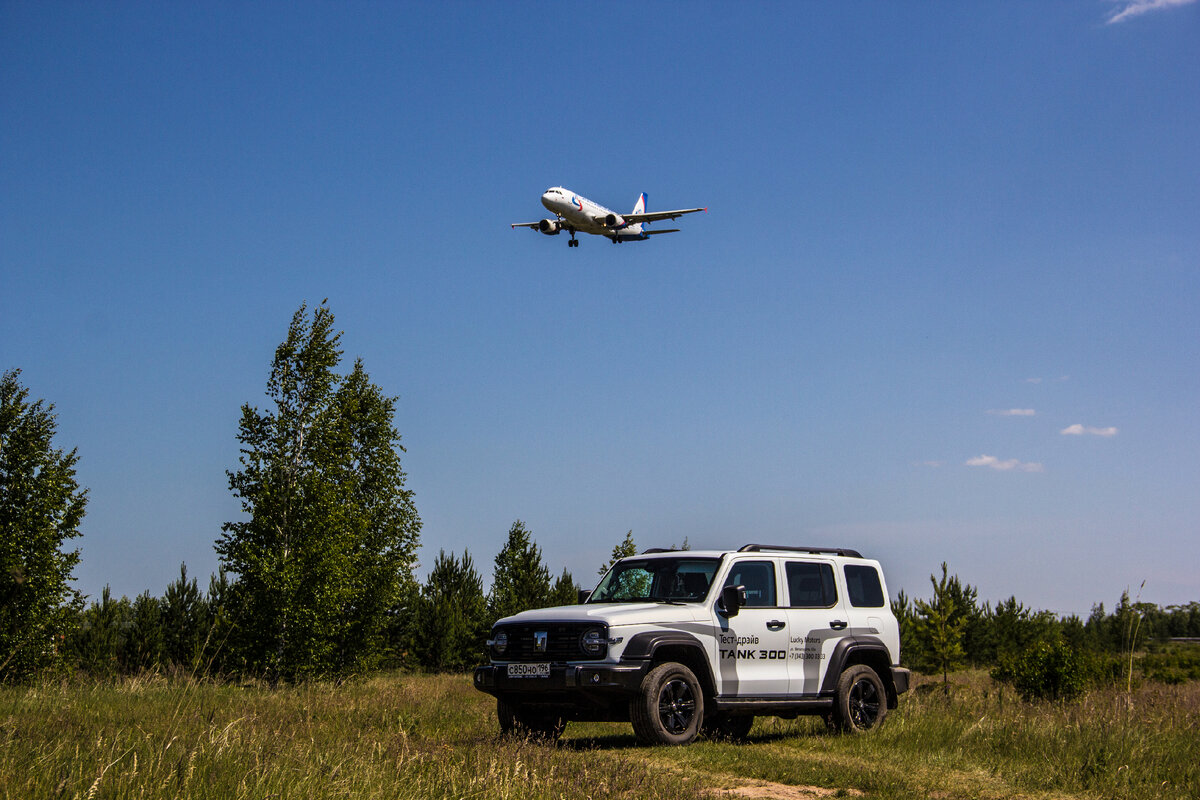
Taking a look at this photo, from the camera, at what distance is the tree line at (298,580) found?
85.4 feet

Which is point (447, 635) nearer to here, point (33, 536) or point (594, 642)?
point (33, 536)

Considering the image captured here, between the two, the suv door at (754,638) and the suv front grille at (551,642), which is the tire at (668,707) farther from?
the suv front grille at (551,642)

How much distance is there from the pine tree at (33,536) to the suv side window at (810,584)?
75.0 ft

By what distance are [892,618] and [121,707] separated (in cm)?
954

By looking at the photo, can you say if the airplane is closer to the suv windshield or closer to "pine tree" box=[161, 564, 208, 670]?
"pine tree" box=[161, 564, 208, 670]

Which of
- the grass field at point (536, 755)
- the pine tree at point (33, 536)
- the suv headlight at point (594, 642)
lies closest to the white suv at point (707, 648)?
the suv headlight at point (594, 642)

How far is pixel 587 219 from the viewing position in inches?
1697

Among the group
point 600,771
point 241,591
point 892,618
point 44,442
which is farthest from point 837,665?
point 44,442

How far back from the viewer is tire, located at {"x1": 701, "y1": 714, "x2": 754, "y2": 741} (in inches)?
464

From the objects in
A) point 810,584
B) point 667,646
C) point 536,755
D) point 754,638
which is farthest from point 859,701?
point 536,755

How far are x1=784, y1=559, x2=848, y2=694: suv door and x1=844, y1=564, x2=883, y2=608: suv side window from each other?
11.1 inches

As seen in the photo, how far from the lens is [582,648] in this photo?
33.1 feet

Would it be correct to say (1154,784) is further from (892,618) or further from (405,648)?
(405,648)

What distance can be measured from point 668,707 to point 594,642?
105cm
